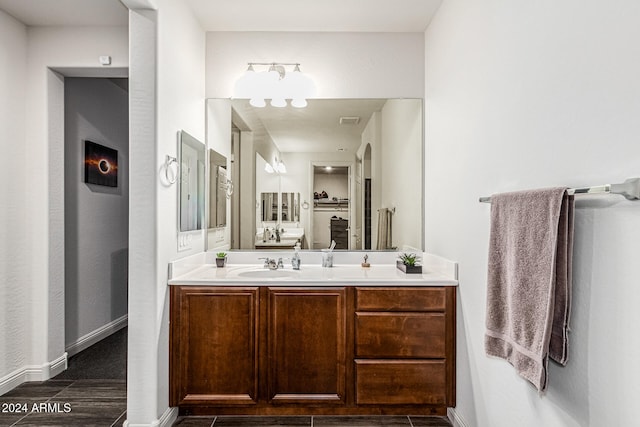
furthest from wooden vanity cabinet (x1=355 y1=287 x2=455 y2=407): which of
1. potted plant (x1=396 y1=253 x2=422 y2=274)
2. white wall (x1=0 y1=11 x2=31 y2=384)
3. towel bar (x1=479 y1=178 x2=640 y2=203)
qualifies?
white wall (x1=0 y1=11 x2=31 y2=384)

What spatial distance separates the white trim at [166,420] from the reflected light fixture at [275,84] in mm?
2086

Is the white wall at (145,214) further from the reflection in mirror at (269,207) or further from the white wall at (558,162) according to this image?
the white wall at (558,162)

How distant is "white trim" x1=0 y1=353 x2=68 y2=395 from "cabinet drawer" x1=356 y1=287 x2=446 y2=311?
2247mm

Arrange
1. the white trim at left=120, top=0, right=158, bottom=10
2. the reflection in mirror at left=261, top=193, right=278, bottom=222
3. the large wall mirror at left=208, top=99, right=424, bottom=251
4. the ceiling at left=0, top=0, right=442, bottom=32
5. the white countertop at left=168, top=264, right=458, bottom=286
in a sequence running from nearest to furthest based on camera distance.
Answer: the white trim at left=120, top=0, right=158, bottom=10, the white countertop at left=168, top=264, right=458, bottom=286, the ceiling at left=0, top=0, right=442, bottom=32, the large wall mirror at left=208, top=99, right=424, bottom=251, the reflection in mirror at left=261, top=193, right=278, bottom=222

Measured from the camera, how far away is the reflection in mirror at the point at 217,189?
8.93 ft

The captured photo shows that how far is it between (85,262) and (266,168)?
1790 mm

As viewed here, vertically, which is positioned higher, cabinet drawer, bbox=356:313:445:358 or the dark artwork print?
the dark artwork print

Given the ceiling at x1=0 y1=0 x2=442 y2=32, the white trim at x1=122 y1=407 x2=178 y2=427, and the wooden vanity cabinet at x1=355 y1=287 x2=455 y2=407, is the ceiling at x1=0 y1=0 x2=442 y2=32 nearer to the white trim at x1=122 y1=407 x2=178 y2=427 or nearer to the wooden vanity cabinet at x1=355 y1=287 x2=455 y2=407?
the wooden vanity cabinet at x1=355 y1=287 x2=455 y2=407

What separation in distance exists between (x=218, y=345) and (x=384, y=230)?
140 cm

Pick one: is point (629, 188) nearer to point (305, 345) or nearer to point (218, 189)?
point (305, 345)

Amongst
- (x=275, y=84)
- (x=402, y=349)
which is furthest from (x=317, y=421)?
(x=275, y=84)

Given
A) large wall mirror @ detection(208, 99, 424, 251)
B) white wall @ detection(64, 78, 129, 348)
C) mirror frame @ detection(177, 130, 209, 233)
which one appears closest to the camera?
mirror frame @ detection(177, 130, 209, 233)

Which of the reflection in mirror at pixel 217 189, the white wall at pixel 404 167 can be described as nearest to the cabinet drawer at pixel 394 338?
the white wall at pixel 404 167

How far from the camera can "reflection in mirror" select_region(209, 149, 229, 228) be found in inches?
107
